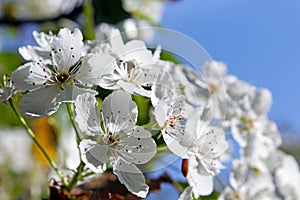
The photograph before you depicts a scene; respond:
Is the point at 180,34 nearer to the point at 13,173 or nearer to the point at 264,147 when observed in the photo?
the point at 264,147

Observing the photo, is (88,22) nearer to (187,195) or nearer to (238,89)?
(238,89)

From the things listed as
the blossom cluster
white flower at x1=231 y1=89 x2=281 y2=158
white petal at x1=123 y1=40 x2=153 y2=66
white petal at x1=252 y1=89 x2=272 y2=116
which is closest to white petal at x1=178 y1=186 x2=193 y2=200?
the blossom cluster

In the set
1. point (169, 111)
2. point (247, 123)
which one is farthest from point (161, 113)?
point (247, 123)

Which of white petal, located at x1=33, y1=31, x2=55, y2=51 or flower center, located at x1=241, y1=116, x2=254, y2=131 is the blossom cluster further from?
flower center, located at x1=241, y1=116, x2=254, y2=131

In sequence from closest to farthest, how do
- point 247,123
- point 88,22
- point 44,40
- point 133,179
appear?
point 133,179 < point 44,40 < point 247,123 < point 88,22

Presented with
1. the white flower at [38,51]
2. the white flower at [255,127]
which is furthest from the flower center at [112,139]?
the white flower at [255,127]

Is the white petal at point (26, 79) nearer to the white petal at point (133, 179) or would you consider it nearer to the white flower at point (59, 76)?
Answer: the white flower at point (59, 76)

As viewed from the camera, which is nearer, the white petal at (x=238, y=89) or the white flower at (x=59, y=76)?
the white flower at (x=59, y=76)

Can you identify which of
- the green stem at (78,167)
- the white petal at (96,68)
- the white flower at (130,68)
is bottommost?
the green stem at (78,167)
